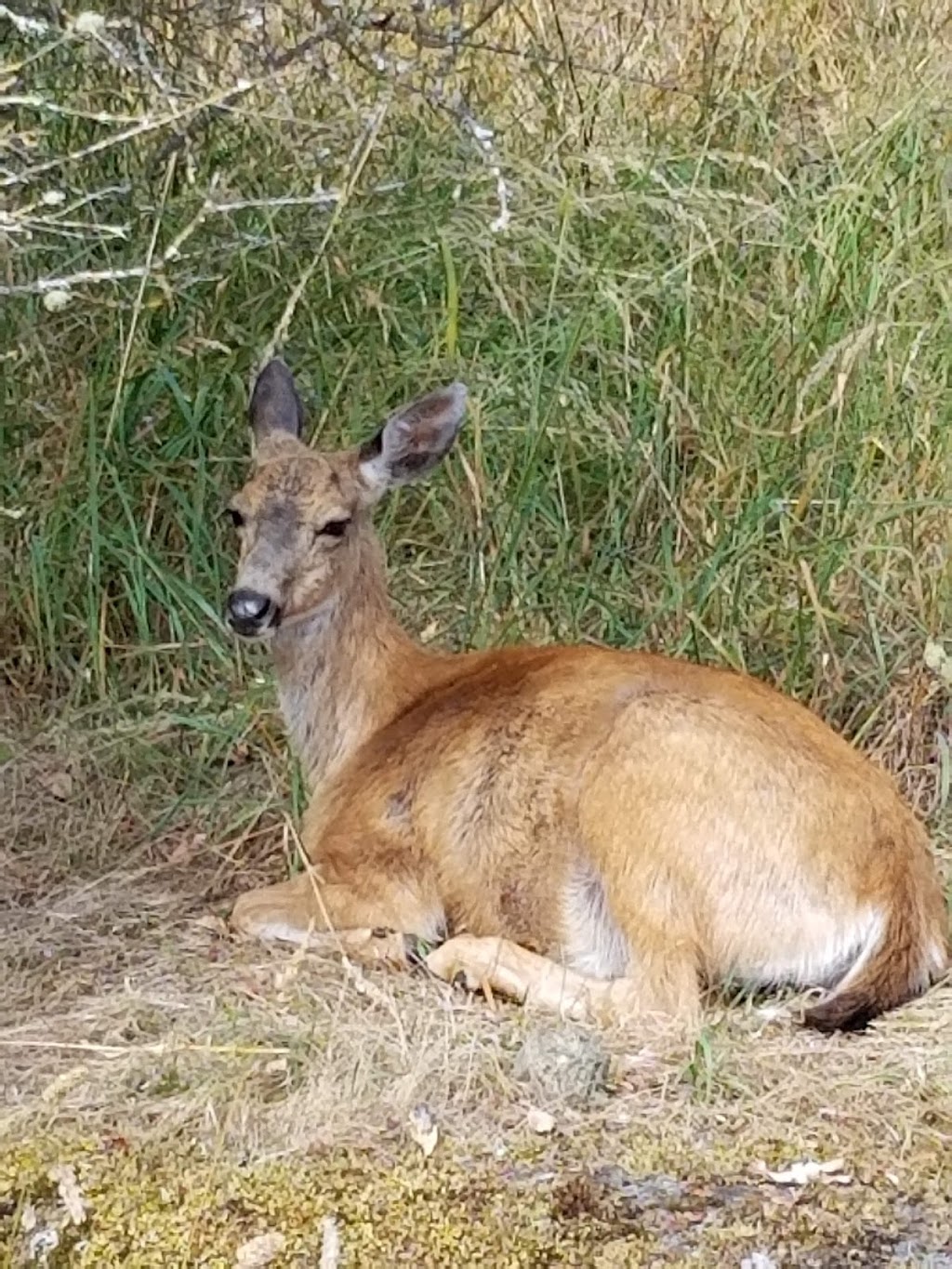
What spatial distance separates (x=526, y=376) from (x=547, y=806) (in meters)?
1.69

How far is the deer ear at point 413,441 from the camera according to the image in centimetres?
520

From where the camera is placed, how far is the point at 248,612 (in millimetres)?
4895

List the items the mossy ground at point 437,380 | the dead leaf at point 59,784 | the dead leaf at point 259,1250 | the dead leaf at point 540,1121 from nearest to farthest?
the dead leaf at point 259,1250
the dead leaf at point 540,1121
the mossy ground at point 437,380
the dead leaf at point 59,784

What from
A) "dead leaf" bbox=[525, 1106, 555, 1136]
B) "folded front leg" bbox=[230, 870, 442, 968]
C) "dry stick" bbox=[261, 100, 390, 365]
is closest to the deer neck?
"folded front leg" bbox=[230, 870, 442, 968]

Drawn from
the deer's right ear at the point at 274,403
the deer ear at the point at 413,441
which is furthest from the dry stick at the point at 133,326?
the deer ear at the point at 413,441

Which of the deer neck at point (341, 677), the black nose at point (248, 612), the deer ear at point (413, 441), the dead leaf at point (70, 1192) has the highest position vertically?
the deer ear at point (413, 441)

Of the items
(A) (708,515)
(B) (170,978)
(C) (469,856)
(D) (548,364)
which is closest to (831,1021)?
(C) (469,856)

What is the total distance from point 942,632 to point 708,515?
67 cm

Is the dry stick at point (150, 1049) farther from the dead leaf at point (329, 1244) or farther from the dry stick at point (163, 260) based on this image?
the dry stick at point (163, 260)

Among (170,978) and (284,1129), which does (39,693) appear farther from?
(284,1129)

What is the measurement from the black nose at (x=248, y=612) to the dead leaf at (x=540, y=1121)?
4.46 ft

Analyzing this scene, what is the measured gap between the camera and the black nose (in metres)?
4.89

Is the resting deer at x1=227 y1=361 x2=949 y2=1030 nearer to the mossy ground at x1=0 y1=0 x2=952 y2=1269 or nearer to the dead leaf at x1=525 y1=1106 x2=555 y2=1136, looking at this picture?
the mossy ground at x1=0 y1=0 x2=952 y2=1269

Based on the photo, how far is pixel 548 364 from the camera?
6.17 m
